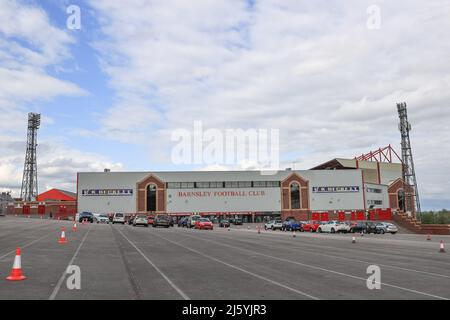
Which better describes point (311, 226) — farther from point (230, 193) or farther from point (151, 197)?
point (151, 197)

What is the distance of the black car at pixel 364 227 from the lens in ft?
164

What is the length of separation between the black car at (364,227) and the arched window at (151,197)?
4599 centimetres

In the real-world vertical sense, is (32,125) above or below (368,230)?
above

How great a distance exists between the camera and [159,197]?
8881 cm

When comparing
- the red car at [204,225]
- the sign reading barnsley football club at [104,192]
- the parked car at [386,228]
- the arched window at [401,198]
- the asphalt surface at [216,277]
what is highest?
the sign reading barnsley football club at [104,192]

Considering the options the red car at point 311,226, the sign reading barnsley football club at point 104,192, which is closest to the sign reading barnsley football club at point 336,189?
the red car at point 311,226

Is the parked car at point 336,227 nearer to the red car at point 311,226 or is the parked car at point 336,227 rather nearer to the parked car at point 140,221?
the red car at point 311,226

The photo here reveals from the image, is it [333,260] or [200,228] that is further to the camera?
[200,228]

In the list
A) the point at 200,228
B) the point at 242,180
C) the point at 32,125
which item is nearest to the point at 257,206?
the point at 242,180
